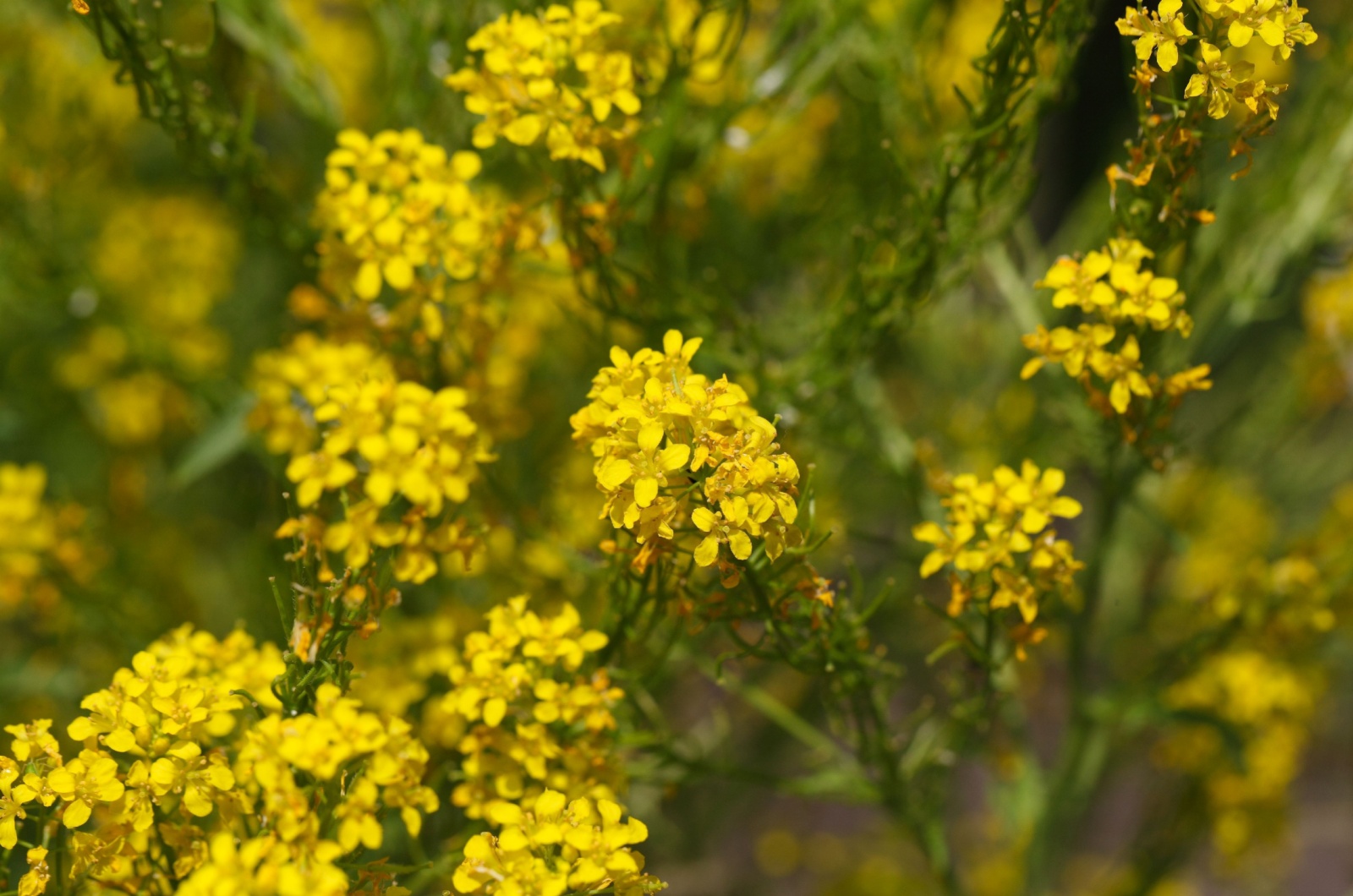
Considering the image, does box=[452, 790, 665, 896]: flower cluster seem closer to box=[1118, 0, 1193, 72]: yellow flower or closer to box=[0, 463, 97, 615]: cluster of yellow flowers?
box=[1118, 0, 1193, 72]: yellow flower

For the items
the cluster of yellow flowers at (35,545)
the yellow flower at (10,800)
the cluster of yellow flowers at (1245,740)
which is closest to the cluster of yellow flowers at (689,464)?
the yellow flower at (10,800)

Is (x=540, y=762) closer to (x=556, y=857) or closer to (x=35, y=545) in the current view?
(x=556, y=857)

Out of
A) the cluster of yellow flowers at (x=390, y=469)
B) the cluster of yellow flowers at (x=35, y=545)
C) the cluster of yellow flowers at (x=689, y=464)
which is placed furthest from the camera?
the cluster of yellow flowers at (x=35, y=545)

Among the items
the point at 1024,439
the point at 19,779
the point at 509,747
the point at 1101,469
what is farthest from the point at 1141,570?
the point at 19,779

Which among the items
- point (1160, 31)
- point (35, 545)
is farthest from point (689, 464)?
point (35, 545)

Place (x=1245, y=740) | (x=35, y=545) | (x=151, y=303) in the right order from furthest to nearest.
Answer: (x=151, y=303) < (x=1245, y=740) < (x=35, y=545)

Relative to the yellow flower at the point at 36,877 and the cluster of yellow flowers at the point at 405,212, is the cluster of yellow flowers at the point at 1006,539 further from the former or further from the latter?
the yellow flower at the point at 36,877
